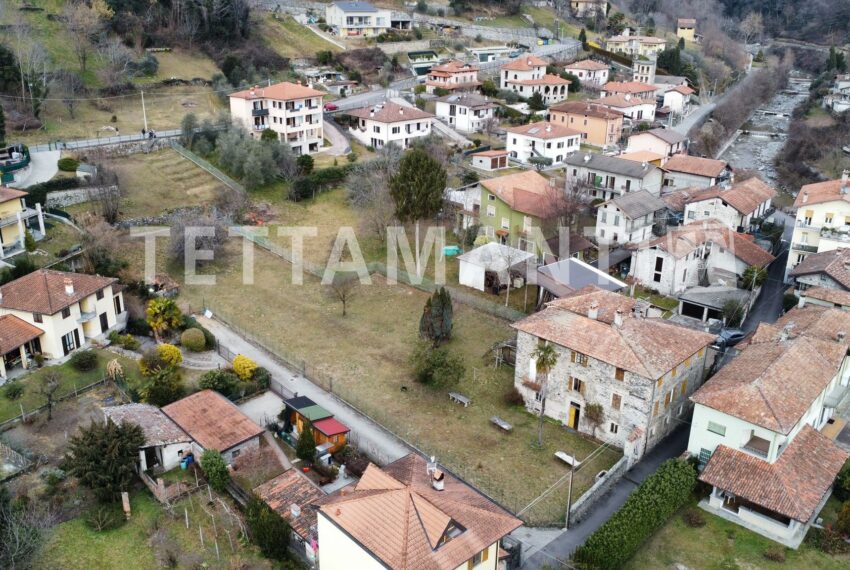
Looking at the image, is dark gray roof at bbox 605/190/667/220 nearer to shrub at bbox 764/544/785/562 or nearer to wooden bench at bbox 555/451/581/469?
wooden bench at bbox 555/451/581/469

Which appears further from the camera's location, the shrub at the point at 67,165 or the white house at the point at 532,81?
the white house at the point at 532,81

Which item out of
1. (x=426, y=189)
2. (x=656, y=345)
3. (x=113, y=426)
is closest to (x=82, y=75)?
(x=426, y=189)

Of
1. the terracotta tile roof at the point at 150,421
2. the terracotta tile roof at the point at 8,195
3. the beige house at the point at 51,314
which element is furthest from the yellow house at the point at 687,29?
the terracotta tile roof at the point at 150,421

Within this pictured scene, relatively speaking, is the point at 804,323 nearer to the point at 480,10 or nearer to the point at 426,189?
the point at 426,189

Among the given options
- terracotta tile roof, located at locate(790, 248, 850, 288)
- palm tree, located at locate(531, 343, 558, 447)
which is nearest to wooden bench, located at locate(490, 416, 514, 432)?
palm tree, located at locate(531, 343, 558, 447)

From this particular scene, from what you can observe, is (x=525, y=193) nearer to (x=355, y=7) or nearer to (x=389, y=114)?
(x=389, y=114)


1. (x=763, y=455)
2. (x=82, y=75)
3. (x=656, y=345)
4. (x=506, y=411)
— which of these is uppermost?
(x=82, y=75)

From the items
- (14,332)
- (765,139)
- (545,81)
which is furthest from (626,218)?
(765,139)

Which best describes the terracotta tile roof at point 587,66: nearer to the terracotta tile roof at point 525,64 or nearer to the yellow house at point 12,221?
the terracotta tile roof at point 525,64
